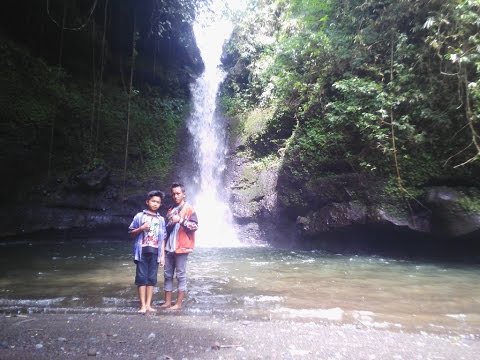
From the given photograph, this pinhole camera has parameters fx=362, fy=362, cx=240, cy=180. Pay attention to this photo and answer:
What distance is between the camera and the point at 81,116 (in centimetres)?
1366

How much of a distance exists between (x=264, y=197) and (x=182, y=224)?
778 centimetres

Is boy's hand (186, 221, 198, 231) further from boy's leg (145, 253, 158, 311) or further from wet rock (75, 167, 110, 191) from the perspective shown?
wet rock (75, 167, 110, 191)

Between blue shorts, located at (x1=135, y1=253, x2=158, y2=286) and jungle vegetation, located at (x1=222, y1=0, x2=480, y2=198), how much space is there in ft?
22.1

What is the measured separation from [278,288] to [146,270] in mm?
2339

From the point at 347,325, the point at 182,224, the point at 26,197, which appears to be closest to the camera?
the point at 347,325

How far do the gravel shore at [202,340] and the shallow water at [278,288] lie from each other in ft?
1.26

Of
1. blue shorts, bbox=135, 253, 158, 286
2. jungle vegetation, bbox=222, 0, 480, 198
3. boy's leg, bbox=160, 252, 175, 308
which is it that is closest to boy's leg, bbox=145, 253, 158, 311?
blue shorts, bbox=135, 253, 158, 286

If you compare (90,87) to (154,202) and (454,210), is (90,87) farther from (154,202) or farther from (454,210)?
(454,210)

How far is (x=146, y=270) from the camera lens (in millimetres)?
4645

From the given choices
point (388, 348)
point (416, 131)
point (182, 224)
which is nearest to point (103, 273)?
point (182, 224)

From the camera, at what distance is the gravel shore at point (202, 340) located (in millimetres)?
3262

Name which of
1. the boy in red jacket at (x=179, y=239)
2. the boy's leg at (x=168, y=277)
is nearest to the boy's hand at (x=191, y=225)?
the boy in red jacket at (x=179, y=239)

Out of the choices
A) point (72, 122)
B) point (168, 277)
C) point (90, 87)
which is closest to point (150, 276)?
point (168, 277)

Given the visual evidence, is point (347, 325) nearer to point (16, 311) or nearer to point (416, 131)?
point (16, 311)
